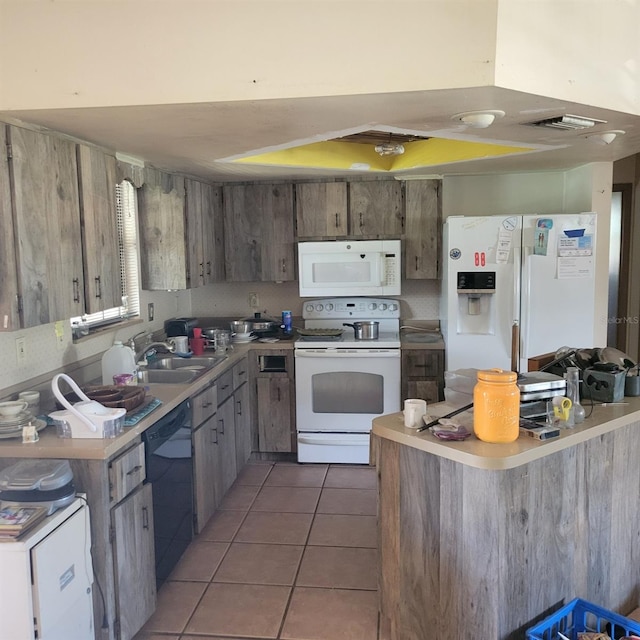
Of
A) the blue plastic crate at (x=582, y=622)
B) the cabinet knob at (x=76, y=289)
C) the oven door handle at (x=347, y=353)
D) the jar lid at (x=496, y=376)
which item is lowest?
the blue plastic crate at (x=582, y=622)

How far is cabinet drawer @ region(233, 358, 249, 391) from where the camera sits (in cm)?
404

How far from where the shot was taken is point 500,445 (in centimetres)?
206

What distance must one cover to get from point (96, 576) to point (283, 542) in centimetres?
127

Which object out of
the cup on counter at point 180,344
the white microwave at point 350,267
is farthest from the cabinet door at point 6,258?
the white microwave at point 350,267

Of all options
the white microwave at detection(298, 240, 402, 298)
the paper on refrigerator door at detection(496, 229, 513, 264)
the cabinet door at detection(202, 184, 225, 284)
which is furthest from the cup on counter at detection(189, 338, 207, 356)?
the paper on refrigerator door at detection(496, 229, 513, 264)

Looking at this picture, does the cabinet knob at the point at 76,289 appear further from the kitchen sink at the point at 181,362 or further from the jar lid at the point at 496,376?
the jar lid at the point at 496,376

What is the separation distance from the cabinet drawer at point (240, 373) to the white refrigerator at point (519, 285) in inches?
57.4

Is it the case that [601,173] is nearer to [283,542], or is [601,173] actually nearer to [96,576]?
[283,542]

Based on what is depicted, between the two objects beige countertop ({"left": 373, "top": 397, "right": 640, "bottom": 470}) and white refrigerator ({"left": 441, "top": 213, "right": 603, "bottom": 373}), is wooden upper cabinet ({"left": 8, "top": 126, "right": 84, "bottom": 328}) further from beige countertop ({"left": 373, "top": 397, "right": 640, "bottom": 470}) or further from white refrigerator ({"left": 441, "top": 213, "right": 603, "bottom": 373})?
white refrigerator ({"left": 441, "top": 213, "right": 603, "bottom": 373})

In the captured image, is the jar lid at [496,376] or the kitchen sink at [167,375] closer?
the jar lid at [496,376]

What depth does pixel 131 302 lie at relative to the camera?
4004 mm

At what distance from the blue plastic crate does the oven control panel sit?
2.78 m

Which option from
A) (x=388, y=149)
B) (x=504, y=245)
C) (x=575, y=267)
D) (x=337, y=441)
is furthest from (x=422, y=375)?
(x=388, y=149)

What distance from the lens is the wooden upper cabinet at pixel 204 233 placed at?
13.5 ft
